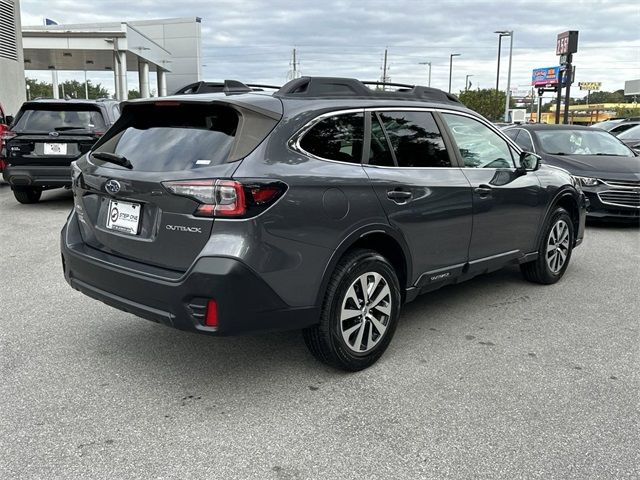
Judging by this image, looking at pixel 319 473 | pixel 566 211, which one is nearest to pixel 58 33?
pixel 566 211

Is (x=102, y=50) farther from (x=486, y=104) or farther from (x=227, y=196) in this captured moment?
(x=486, y=104)

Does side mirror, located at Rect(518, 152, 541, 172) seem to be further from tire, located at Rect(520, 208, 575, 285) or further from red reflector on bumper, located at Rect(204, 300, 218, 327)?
red reflector on bumper, located at Rect(204, 300, 218, 327)

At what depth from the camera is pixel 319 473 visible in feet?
9.01

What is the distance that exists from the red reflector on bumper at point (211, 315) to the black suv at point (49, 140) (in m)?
7.15

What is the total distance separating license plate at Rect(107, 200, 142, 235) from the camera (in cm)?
345

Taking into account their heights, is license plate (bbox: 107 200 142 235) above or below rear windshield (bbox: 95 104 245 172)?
below

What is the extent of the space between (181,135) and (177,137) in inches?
1.1

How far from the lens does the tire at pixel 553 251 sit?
18.7 feet

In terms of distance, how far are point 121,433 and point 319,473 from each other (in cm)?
104

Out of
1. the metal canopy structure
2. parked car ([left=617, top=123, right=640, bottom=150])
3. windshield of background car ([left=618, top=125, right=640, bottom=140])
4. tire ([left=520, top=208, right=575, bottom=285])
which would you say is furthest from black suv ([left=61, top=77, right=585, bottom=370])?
the metal canopy structure

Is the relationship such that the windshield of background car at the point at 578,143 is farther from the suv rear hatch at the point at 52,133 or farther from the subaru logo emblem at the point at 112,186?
the subaru logo emblem at the point at 112,186

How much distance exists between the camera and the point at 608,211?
8.90 metres

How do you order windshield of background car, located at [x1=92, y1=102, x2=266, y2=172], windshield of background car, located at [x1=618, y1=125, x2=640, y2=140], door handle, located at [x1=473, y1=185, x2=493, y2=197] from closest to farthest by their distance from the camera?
windshield of background car, located at [x1=92, y1=102, x2=266, y2=172], door handle, located at [x1=473, y1=185, x2=493, y2=197], windshield of background car, located at [x1=618, y1=125, x2=640, y2=140]

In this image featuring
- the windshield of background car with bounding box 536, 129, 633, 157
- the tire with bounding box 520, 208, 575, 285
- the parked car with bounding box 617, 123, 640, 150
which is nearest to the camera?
the tire with bounding box 520, 208, 575, 285
